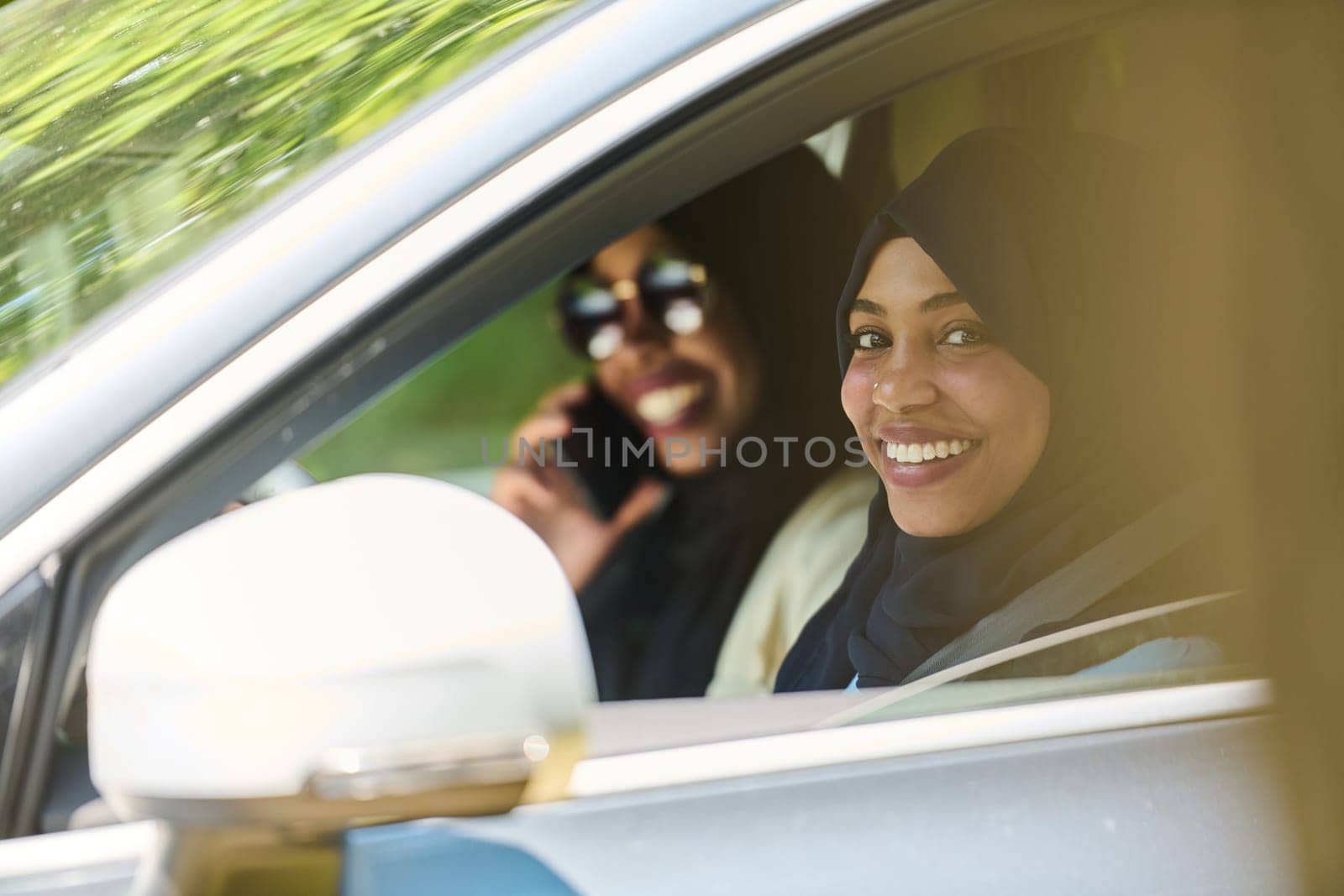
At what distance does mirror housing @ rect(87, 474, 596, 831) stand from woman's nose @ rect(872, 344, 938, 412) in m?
0.57

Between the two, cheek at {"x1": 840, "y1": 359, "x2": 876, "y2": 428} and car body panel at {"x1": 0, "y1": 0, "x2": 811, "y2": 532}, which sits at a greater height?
car body panel at {"x1": 0, "y1": 0, "x2": 811, "y2": 532}

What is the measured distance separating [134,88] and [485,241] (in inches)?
19.3

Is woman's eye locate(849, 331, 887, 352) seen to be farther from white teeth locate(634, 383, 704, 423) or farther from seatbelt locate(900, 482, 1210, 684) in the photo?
white teeth locate(634, 383, 704, 423)

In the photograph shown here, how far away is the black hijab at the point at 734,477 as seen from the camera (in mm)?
2117

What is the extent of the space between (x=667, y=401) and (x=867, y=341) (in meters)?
1.40

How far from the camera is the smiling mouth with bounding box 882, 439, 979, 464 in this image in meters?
1.38

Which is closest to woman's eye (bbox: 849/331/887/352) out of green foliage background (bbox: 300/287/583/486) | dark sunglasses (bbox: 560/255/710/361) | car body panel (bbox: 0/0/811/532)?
car body panel (bbox: 0/0/811/532)

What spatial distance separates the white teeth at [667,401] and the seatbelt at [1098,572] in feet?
4.55

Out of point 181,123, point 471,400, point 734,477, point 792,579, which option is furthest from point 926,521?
point 471,400

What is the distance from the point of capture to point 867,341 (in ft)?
4.69

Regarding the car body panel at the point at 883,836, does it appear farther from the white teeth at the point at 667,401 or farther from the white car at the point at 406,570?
the white teeth at the point at 667,401

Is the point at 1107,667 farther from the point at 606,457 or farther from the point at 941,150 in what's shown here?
the point at 606,457

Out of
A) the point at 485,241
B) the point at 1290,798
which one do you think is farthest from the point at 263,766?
the point at 1290,798

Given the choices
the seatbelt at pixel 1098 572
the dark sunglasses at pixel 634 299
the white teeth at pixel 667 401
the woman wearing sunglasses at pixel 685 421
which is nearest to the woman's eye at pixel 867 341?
the seatbelt at pixel 1098 572
